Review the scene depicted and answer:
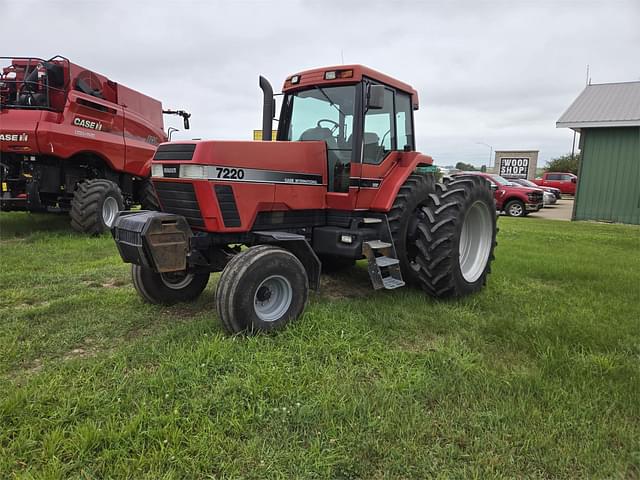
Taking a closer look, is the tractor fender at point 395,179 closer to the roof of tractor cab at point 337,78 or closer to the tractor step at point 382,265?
the tractor step at point 382,265

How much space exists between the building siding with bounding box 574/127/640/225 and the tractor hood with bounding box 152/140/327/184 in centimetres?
1339

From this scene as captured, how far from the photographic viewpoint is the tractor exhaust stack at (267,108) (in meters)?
4.71

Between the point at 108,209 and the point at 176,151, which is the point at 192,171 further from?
the point at 108,209

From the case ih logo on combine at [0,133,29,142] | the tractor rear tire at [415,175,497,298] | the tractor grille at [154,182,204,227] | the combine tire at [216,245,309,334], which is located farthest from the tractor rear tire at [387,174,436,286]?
the case ih logo on combine at [0,133,29,142]

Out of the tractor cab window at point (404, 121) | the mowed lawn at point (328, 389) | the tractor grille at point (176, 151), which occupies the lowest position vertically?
the mowed lawn at point (328, 389)

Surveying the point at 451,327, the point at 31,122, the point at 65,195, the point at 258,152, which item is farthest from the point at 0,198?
the point at 451,327

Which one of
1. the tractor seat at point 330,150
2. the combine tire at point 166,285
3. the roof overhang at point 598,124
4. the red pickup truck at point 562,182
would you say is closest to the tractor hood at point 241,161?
the tractor seat at point 330,150

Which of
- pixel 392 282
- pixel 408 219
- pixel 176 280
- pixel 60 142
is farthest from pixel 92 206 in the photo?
pixel 392 282

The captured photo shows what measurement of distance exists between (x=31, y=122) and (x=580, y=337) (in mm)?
8678

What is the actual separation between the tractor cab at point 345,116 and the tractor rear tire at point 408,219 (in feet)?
1.35

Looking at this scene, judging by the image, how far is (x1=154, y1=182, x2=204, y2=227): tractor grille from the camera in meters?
3.73

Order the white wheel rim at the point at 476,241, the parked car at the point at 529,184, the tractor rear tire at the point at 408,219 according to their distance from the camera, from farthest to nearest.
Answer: the parked car at the point at 529,184 < the white wheel rim at the point at 476,241 < the tractor rear tire at the point at 408,219

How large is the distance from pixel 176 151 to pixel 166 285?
1.41 meters

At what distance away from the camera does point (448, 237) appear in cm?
445
